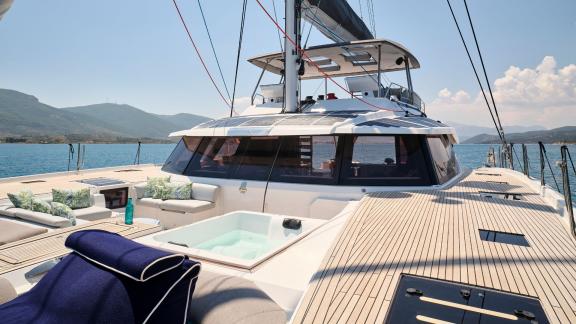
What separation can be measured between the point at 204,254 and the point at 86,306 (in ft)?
5.30

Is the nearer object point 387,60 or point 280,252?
point 280,252

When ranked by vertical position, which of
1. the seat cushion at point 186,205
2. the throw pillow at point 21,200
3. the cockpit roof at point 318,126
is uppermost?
the cockpit roof at point 318,126

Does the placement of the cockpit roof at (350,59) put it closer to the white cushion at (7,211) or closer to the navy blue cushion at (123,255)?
the white cushion at (7,211)

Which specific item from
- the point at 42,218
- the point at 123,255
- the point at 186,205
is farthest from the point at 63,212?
the point at 123,255

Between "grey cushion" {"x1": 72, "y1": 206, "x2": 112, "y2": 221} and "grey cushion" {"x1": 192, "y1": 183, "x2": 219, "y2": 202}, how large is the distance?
60.1 inches

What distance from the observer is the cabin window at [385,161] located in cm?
597

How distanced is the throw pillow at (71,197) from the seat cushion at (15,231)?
1.25 meters

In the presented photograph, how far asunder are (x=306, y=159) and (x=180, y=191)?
2.38 meters

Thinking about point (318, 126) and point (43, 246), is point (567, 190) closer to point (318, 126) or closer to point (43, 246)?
point (318, 126)

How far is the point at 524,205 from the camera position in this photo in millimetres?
4941

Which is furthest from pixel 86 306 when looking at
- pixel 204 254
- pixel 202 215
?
pixel 202 215

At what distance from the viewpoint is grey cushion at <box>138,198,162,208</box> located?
6.44 m

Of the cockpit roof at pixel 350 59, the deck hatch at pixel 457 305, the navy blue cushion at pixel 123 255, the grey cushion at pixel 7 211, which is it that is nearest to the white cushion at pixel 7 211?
the grey cushion at pixel 7 211

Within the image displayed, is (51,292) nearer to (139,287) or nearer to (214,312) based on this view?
(139,287)
